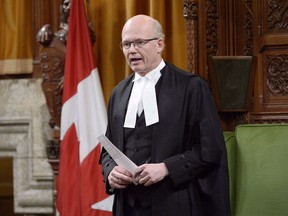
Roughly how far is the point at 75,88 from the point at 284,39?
1.18 m

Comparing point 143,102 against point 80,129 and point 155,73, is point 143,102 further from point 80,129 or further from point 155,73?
point 80,129

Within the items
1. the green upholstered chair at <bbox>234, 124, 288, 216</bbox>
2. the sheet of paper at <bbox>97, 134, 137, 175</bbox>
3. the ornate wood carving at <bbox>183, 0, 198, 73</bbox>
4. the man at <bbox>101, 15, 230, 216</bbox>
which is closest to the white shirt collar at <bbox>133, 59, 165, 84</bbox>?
the man at <bbox>101, 15, 230, 216</bbox>

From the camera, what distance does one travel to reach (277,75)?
12.1ft

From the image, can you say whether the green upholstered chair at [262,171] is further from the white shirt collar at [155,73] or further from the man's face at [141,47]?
the man's face at [141,47]

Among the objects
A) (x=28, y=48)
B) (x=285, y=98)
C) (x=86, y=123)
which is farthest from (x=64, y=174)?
(x=285, y=98)

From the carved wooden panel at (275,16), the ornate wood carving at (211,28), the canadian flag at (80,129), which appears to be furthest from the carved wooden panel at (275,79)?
the canadian flag at (80,129)

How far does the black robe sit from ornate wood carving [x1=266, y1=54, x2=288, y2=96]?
111cm

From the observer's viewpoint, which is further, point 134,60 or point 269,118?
point 269,118

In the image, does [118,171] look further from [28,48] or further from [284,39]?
[28,48]

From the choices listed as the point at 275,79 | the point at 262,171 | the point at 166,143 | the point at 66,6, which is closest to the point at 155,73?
the point at 166,143

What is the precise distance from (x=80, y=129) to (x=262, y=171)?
1189 millimetres

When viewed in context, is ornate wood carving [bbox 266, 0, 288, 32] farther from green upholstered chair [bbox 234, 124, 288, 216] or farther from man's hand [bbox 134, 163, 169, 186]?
man's hand [bbox 134, 163, 169, 186]

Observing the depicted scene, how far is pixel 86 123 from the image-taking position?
390 cm

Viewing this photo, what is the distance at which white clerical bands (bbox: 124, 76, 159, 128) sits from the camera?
263cm
